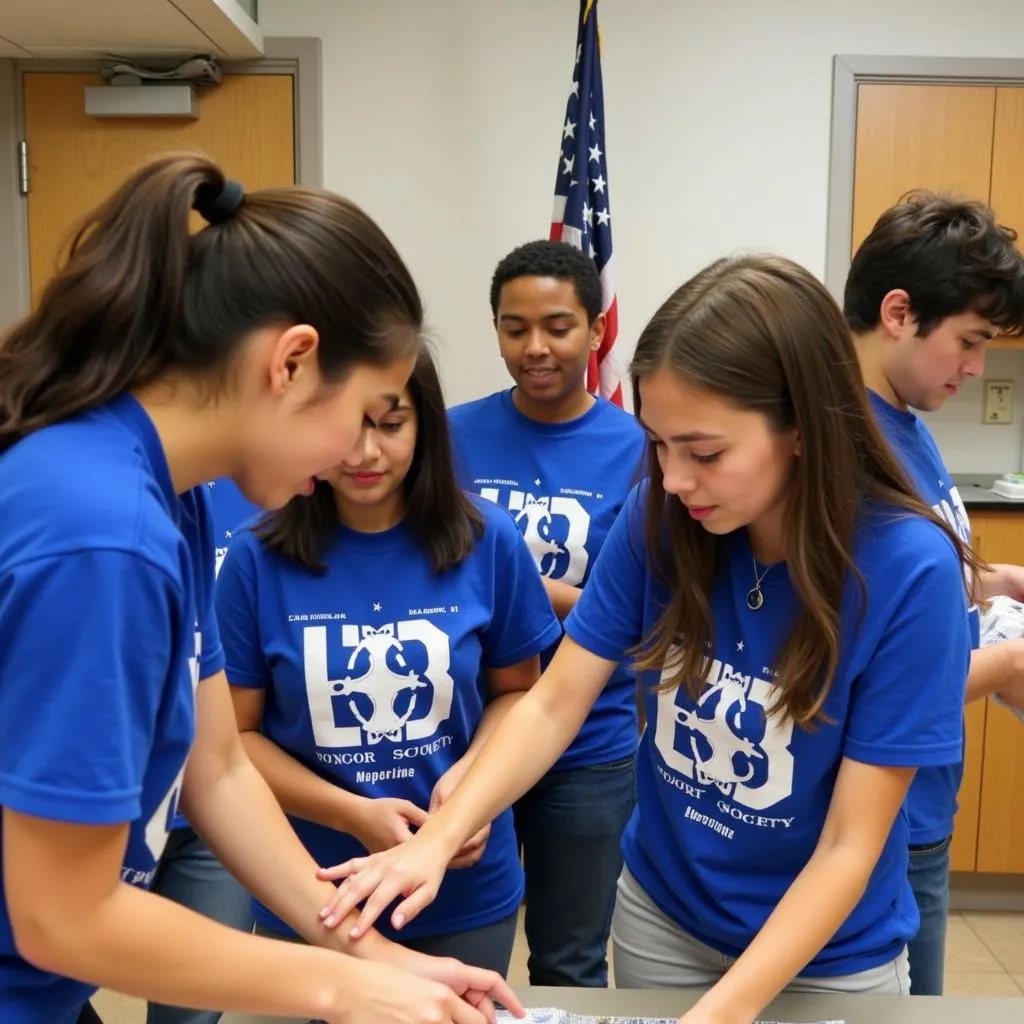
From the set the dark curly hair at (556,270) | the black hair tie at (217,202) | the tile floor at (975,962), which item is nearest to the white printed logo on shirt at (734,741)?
the black hair tie at (217,202)

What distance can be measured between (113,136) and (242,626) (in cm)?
239

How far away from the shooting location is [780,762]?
1145mm

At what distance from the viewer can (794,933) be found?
1048 mm

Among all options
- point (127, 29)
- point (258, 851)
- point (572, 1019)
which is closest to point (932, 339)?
point (572, 1019)

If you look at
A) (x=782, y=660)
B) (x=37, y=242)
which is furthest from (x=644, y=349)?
(x=37, y=242)

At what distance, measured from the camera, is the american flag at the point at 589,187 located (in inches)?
118

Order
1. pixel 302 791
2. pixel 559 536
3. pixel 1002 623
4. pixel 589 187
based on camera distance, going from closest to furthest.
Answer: pixel 302 791 → pixel 1002 623 → pixel 559 536 → pixel 589 187

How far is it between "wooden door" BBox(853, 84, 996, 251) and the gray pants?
8.87ft

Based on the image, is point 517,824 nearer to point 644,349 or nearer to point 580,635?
point 580,635

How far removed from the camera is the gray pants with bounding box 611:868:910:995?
117cm

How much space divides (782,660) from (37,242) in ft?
9.78

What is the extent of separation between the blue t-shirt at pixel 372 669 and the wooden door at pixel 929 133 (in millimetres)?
2468

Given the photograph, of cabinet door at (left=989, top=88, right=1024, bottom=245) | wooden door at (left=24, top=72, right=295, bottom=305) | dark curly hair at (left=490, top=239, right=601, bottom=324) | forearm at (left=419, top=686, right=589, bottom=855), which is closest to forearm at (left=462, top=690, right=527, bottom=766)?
forearm at (left=419, top=686, right=589, bottom=855)

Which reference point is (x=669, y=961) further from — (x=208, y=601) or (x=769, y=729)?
(x=208, y=601)
